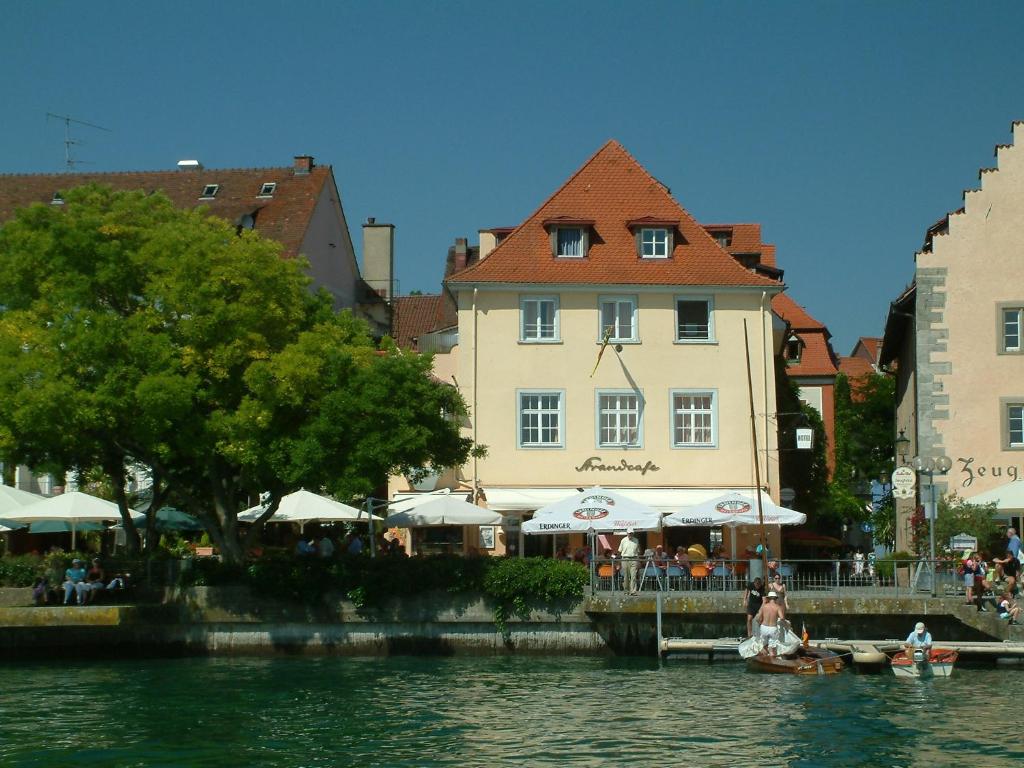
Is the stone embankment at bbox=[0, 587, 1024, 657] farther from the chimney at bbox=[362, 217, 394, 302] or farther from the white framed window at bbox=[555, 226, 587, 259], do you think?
the chimney at bbox=[362, 217, 394, 302]

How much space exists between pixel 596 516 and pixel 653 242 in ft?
43.0

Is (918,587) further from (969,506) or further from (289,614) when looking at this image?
(289,614)

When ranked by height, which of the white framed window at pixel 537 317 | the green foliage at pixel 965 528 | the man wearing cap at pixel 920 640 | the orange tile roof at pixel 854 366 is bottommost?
the man wearing cap at pixel 920 640

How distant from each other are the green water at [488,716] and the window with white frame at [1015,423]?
1342 centimetres

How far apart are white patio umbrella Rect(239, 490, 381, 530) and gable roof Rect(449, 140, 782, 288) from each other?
8502mm

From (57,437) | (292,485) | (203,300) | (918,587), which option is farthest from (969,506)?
(57,437)

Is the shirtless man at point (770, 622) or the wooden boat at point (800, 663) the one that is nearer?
the wooden boat at point (800, 663)

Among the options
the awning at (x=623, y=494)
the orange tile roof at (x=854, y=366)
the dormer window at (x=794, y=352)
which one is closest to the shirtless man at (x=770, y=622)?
the awning at (x=623, y=494)

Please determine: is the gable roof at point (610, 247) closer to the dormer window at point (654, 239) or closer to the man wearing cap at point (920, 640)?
the dormer window at point (654, 239)

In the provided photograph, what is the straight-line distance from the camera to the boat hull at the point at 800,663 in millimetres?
34094

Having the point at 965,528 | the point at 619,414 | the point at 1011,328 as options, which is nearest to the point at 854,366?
the point at 1011,328

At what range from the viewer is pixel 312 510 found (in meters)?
43.7

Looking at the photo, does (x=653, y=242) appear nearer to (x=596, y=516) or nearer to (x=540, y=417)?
(x=540, y=417)

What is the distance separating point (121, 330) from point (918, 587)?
20.4 m
